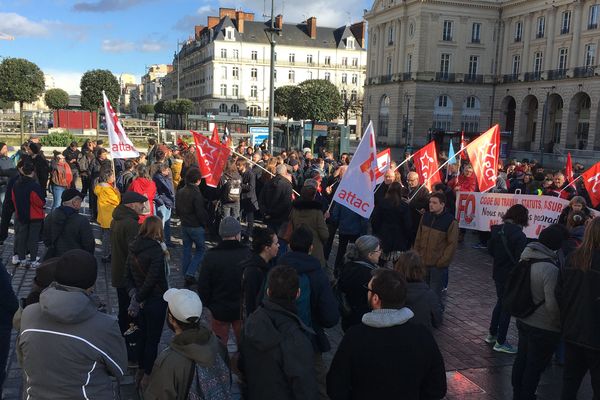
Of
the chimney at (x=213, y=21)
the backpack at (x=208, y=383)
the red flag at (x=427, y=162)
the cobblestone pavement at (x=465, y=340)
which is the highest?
the chimney at (x=213, y=21)

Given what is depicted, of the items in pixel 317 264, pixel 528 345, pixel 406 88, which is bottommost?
pixel 528 345

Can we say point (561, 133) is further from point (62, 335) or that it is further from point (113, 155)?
point (62, 335)

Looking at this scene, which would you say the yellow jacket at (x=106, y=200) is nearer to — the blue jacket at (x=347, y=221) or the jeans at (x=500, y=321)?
the blue jacket at (x=347, y=221)

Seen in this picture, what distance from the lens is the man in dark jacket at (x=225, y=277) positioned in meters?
4.90

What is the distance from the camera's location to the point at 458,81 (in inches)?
2479

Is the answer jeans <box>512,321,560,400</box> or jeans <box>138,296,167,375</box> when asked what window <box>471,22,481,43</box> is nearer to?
jeans <box>512,321,560,400</box>

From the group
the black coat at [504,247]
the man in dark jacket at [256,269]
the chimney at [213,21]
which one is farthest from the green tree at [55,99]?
the man in dark jacket at [256,269]

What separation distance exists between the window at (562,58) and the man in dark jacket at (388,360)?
2322 inches

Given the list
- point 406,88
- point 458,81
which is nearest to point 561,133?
point 458,81

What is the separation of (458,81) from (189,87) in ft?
194

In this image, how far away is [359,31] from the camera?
3590 inches

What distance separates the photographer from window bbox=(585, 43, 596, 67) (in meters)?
51.1

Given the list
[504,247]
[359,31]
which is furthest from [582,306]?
[359,31]

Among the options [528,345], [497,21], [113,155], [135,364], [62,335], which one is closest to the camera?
[62,335]
